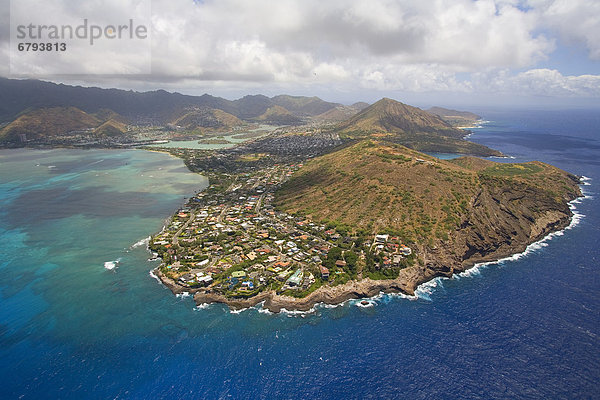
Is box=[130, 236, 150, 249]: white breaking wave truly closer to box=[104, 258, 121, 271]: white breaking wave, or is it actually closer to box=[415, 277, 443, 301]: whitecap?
box=[104, 258, 121, 271]: white breaking wave

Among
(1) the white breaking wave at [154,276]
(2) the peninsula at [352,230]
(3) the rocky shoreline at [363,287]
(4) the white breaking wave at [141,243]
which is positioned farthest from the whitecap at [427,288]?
(4) the white breaking wave at [141,243]

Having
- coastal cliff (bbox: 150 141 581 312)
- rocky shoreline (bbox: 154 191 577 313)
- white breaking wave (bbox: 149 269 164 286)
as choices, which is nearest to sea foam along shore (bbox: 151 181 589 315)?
rocky shoreline (bbox: 154 191 577 313)

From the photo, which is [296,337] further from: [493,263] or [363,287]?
[493,263]

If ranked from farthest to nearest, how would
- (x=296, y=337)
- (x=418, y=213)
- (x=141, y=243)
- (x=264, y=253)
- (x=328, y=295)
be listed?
(x=418, y=213) → (x=141, y=243) → (x=264, y=253) → (x=328, y=295) → (x=296, y=337)

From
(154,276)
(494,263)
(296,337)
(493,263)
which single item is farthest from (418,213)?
(154,276)

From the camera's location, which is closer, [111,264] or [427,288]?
[427,288]

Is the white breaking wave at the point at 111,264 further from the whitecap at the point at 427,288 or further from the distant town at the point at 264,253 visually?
the whitecap at the point at 427,288
